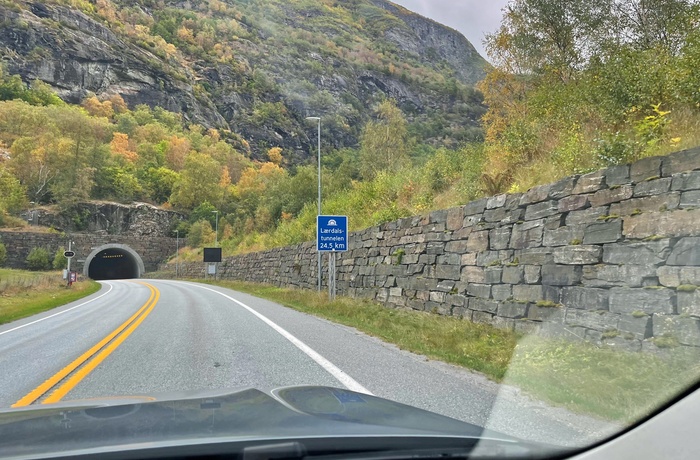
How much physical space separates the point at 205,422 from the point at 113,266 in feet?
295

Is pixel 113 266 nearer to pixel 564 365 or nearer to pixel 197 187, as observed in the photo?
pixel 197 187

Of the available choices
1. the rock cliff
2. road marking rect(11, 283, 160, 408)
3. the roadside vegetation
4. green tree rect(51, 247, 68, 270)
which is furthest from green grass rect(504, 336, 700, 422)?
the rock cliff

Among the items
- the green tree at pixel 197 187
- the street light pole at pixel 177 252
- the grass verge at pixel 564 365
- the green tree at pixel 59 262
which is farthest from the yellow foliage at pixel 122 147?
the grass verge at pixel 564 365

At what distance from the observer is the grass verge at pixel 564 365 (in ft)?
15.5

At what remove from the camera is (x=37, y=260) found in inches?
2418

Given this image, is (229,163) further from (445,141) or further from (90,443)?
(90,443)

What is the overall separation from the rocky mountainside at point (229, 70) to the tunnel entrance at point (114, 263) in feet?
158

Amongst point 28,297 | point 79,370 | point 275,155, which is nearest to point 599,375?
point 79,370

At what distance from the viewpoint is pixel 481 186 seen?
41.7 ft

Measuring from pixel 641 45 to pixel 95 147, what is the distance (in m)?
82.6

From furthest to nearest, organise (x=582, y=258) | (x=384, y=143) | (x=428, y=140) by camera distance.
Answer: (x=428, y=140)
(x=384, y=143)
(x=582, y=258)

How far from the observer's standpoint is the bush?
61.2m

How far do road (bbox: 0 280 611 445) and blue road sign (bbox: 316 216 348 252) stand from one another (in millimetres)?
7691

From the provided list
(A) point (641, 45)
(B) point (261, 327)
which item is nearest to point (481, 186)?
(A) point (641, 45)
